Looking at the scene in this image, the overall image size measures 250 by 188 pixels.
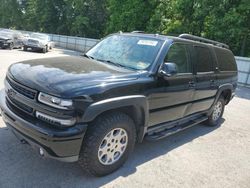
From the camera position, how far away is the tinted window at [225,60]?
605 centimetres

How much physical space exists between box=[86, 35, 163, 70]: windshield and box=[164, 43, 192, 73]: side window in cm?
24

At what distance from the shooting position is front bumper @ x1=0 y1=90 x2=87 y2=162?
2.97 m

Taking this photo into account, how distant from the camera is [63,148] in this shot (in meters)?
3.02

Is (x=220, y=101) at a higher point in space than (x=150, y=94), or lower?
Answer: lower

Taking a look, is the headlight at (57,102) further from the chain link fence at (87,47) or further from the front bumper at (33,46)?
the front bumper at (33,46)

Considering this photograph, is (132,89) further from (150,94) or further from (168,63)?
(168,63)

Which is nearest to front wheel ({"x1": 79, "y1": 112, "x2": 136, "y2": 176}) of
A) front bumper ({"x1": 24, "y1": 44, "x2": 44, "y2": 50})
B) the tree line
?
the tree line

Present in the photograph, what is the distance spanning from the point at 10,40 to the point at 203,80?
17115 mm

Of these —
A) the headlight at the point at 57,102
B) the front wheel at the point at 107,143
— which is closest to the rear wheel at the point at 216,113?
the front wheel at the point at 107,143

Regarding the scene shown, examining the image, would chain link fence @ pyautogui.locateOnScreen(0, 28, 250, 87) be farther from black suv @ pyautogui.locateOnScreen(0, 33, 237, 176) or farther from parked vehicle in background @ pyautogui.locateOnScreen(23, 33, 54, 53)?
black suv @ pyautogui.locateOnScreen(0, 33, 237, 176)

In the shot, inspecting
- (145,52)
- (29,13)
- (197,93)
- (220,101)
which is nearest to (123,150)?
(145,52)

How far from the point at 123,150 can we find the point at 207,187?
127cm

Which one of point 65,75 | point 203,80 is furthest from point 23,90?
point 203,80

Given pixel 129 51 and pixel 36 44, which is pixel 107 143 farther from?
pixel 36 44
